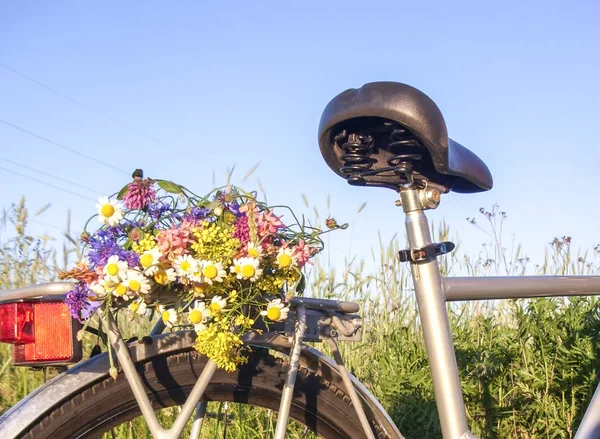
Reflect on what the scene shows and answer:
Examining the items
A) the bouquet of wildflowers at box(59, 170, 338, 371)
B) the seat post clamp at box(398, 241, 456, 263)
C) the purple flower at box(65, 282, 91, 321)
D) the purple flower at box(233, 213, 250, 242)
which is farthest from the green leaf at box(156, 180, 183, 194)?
the seat post clamp at box(398, 241, 456, 263)

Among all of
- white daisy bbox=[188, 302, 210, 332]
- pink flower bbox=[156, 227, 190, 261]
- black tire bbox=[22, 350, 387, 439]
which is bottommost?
black tire bbox=[22, 350, 387, 439]

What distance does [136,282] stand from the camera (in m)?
1.36

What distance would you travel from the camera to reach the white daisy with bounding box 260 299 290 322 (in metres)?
1.46

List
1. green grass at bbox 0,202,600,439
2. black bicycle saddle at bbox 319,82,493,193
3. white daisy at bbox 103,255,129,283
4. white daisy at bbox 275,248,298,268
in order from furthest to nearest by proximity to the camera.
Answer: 1. green grass at bbox 0,202,600,439
2. black bicycle saddle at bbox 319,82,493,193
3. white daisy at bbox 275,248,298,268
4. white daisy at bbox 103,255,129,283

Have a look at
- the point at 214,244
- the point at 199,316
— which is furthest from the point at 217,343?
the point at 214,244

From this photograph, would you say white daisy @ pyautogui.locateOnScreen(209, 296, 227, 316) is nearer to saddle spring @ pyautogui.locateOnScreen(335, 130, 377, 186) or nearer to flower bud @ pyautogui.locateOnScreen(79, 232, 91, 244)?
flower bud @ pyautogui.locateOnScreen(79, 232, 91, 244)

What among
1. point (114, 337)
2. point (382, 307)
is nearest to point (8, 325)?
point (114, 337)

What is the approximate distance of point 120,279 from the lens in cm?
138

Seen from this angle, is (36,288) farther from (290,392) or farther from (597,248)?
(597,248)

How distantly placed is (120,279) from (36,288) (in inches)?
10.1

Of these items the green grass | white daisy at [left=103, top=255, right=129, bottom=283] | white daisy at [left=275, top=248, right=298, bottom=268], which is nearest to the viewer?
white daisy at [left=103, top=255, right=129, bottom=283]

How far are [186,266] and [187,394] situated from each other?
39 cm

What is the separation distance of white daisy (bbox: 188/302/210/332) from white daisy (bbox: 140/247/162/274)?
10cm

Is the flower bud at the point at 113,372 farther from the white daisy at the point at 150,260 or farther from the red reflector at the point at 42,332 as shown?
the white daisy at the point at 150,260
